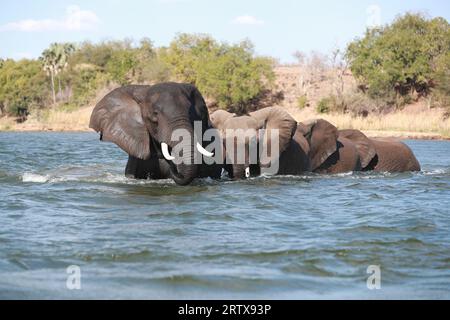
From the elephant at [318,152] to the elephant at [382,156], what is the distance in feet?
1.56

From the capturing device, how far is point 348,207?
36.6ft

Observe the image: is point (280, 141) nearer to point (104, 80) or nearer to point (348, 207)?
point (348, 207)

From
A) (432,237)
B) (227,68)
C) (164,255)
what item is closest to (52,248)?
(164,255)

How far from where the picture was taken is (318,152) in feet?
52.4

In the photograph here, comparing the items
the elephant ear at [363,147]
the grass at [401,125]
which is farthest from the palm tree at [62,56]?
the elephant ear at [363,147]

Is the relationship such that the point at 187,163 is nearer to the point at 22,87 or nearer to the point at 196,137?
the point at 196,137

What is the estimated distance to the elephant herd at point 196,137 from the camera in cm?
1235

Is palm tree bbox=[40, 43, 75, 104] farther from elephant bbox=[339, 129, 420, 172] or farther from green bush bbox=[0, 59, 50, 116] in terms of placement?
elephant bbox=[339, 129, 420, 172]

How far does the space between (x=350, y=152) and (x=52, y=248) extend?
380 inches

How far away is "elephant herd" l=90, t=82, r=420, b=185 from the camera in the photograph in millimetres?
12352

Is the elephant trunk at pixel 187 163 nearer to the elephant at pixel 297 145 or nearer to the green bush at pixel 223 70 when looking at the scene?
the elephant at pixel 297 145

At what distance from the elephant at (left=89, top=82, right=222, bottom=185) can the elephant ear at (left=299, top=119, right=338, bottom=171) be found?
2.61 metres

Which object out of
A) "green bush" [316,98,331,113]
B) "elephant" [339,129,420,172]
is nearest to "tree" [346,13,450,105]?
"green bush" [316,98,331,113]
